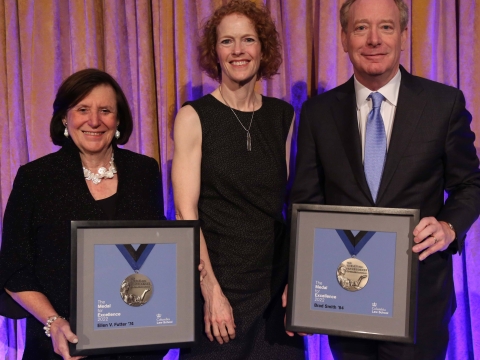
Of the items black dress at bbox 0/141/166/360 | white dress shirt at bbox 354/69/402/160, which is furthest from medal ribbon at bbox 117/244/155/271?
white dress shirt at bbox 354/69/402/160

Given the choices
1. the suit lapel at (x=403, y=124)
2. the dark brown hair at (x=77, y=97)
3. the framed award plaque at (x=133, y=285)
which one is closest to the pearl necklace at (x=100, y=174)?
the dark brown hair at (x=77, y=97)

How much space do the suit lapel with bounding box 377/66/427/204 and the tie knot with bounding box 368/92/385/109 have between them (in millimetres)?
62

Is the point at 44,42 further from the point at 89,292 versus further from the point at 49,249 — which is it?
the point at 89,292

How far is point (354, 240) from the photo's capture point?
5.15 feet

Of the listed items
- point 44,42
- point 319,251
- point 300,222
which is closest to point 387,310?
point 319,251

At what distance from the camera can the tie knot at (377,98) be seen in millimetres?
1780

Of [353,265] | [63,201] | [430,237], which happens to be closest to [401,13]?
[430,237]

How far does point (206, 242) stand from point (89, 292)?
1.95ft

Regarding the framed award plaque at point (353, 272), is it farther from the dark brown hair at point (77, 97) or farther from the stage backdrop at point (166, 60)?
the stage backdrop at point (166, 60)

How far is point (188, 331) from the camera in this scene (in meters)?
1.64

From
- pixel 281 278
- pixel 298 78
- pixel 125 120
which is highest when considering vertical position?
pixel 298 78

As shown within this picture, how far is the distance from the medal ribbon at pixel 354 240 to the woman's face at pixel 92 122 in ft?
3.03

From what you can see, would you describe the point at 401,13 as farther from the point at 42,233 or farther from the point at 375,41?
the point at 42,233

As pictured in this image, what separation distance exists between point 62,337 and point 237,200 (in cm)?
82
